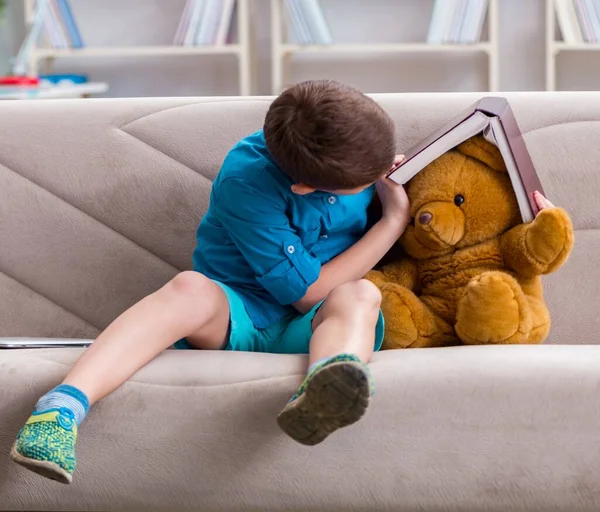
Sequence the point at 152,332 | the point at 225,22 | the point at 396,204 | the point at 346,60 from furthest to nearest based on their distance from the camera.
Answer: the point at 346,60 → the point at 225,22 → the point at 396,204 → the point at 152,332

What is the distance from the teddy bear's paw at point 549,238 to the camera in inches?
52.5

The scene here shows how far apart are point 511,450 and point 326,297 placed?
40 cm

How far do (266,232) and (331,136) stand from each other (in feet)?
0.70

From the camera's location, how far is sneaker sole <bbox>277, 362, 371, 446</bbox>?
3.36ft

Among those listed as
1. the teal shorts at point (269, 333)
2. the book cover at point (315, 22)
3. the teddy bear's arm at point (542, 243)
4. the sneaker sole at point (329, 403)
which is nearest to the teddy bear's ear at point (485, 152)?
the teddy bear's arm at point (542, 243)

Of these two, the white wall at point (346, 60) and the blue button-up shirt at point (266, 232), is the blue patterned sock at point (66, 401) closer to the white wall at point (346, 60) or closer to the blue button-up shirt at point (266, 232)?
the blue button-up shirt at point (266, 232)

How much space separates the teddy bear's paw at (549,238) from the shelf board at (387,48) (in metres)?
1.83

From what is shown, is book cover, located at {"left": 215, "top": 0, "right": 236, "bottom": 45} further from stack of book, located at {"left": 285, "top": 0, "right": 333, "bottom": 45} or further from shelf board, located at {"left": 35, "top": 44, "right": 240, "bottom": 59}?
stack of book, located at {"left": 285, "top": 0, "right": 333, "bottom": 45}

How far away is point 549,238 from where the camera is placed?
134 centimetres

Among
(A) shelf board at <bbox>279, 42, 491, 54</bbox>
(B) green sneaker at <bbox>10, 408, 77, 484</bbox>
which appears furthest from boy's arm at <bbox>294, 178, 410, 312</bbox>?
(A) shelf board at <bbox>279, 42, 491, 54</bbox>

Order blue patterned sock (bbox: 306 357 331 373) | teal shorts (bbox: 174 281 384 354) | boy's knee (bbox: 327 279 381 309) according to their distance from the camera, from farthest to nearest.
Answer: teal shorts (bbox: 174 281 384 354)
boy's knee (bbox: 327 279 381 309)
blue patterned sock (bbox: 306 357 331 373)

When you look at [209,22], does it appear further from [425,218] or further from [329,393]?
[329,393]

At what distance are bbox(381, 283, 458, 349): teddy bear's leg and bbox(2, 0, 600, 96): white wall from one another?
79.2 inches

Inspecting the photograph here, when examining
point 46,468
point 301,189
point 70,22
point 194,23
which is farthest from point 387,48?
point 46,468
